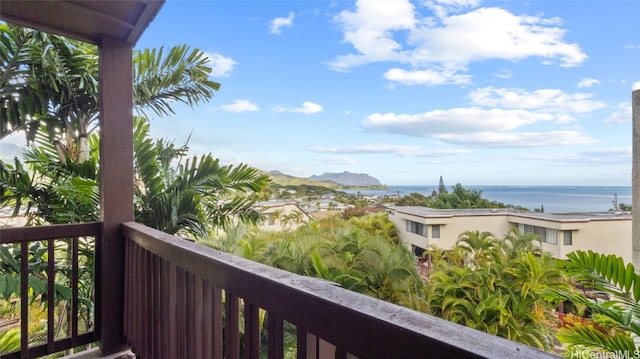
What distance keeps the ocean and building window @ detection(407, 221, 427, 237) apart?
7.86ft

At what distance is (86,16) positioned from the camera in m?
1.75

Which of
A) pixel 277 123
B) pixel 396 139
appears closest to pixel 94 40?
pixel 277 123

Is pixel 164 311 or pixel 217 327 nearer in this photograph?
pixel 217 327

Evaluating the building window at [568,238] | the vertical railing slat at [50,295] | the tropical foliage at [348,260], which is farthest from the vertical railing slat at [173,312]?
the building window at [568,238]

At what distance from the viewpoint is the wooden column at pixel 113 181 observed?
6.04 feet

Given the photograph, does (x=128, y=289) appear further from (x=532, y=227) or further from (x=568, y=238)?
(x=532, y=227)

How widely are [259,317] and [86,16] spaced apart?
179cm

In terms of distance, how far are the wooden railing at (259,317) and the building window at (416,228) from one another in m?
10.8

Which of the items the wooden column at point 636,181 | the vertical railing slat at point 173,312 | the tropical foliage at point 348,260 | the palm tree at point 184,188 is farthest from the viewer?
the tropical foliage at point 348,260

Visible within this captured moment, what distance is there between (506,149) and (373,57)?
7276 millimetres

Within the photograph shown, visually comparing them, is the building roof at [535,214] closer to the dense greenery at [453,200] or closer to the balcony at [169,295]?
the dense greenery at [453,200]

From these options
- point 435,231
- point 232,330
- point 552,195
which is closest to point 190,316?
point 232,330

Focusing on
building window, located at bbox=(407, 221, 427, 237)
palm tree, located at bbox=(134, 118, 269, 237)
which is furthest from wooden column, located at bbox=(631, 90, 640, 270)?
building window, located at bbox=(407, 221, 427, 237)

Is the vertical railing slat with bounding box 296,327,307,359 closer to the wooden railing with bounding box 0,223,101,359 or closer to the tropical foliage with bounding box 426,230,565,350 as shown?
the wooden railing with bounding box 0,223,101,359
